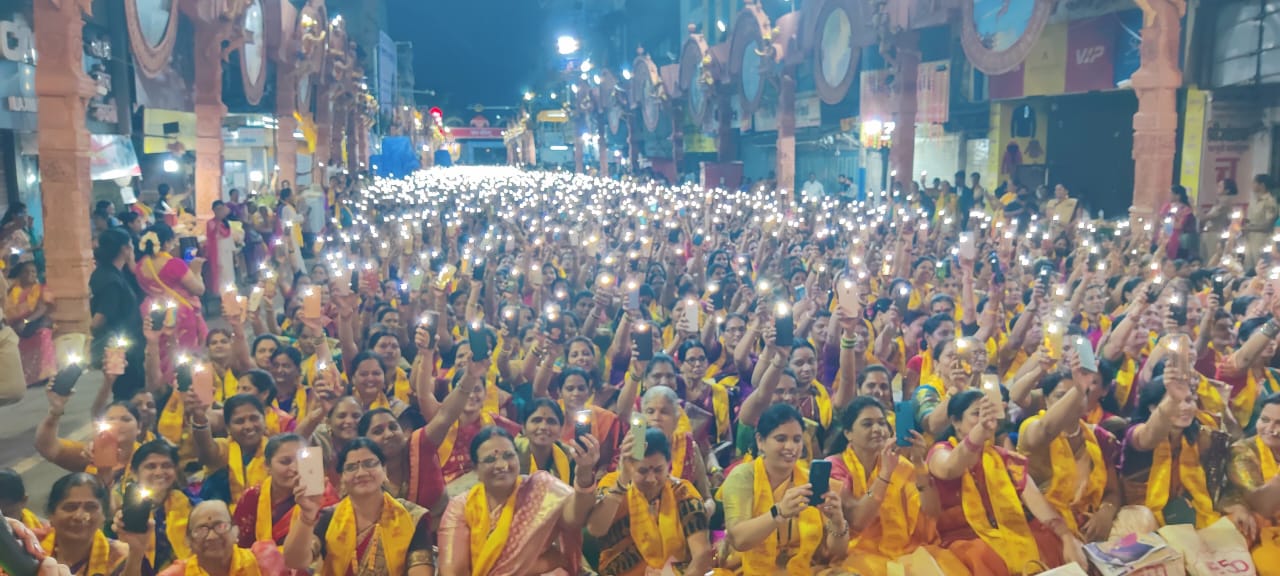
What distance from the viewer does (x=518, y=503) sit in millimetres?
4273

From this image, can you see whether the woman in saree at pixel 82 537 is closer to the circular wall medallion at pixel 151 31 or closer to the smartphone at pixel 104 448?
the smartphone at pixel 104 448

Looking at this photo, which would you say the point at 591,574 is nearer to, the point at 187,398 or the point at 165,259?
the point at 187,398

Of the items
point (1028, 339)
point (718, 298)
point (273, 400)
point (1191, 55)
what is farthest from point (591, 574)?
point (1191, 55)

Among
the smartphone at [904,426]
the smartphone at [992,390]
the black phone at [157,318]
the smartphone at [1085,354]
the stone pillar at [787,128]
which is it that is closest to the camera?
the smartphone at [904,426]

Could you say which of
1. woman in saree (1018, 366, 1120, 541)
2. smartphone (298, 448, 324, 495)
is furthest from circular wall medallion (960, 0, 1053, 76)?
smartphone (298, 448, 324, 495)

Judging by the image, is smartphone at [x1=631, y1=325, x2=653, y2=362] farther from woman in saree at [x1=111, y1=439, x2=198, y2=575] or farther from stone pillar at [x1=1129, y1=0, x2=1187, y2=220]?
stone pillar at [x1=1129, y1=0, x2=1187, y2=220]

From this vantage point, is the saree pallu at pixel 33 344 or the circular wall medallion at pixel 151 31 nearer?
the saree pallu at pixel 33 344

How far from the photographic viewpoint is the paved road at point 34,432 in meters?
6.82

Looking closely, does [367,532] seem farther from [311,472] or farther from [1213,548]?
[1213,548]

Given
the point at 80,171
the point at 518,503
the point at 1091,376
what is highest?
the point at 80,171

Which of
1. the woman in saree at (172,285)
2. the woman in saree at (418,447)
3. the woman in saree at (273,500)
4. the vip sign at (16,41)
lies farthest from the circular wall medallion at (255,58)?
the woman in saree at (273,500)

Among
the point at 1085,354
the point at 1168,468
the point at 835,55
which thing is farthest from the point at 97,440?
the point at 835,55

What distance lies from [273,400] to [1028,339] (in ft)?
16.0

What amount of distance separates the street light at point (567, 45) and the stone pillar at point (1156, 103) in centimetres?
6130
